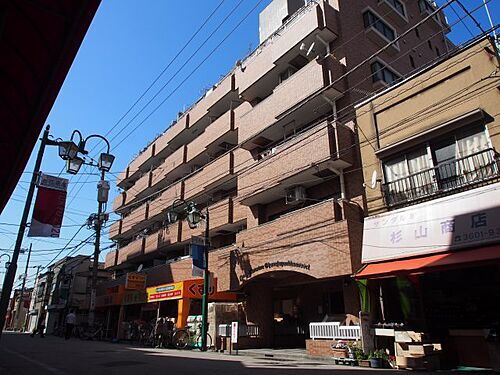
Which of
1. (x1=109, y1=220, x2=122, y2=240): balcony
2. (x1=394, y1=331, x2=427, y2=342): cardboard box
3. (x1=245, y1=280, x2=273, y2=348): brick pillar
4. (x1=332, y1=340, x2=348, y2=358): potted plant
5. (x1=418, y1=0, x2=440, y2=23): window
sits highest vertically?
(x1=418, y1=0, x2=440, y2=23): window

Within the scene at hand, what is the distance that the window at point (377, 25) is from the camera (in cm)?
2092

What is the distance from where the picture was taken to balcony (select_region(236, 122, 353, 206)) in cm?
1622

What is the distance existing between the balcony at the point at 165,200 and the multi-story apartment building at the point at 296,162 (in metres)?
1.58

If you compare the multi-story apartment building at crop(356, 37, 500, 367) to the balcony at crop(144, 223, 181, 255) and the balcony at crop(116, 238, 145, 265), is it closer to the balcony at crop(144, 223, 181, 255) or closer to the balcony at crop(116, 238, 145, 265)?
the balcony at crop(144, 223, 181, 255)

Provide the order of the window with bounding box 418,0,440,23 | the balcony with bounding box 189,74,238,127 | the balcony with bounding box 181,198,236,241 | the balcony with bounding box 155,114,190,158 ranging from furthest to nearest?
1. the balcony with bounding box 155,114,190,158
2. the balcony with bounding box 189,74,238,127
3. the window with bounding box 418,0,440,23
4. the balcony with bounding box 181,198,236,241

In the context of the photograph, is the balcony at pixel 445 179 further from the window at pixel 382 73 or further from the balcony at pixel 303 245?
the window at pixel 382 73

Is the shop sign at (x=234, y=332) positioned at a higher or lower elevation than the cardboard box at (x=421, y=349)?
higher

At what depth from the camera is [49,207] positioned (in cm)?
1152

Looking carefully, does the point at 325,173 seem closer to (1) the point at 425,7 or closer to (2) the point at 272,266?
(2) the point at 272,266

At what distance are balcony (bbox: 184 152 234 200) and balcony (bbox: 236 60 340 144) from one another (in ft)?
9.41

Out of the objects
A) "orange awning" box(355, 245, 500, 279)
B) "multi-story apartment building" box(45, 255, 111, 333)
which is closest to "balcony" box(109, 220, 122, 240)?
"multi-story apartment building" box(45, 255, 111, 333)

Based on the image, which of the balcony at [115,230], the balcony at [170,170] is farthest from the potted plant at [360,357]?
the balcony at [115,230]

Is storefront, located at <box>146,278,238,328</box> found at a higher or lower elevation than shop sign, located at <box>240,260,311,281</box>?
lower

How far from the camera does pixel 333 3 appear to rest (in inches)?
806
